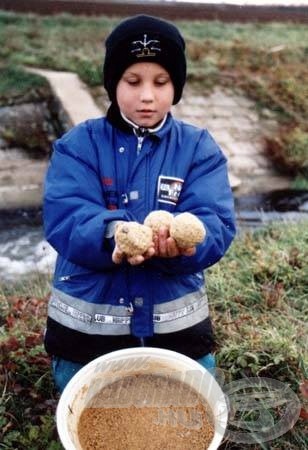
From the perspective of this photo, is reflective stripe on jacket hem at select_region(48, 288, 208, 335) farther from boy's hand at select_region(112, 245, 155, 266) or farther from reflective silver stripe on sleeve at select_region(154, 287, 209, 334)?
boy's hand at select_region(112, 245, 155, 266)

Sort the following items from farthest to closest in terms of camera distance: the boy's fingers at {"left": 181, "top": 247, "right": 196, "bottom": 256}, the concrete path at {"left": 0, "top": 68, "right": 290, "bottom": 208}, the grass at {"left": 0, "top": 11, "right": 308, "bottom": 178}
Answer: the grass at {"left": 0, "top": 11, "right": 308, "bottom": 178} < the concrete path at {"left": 0, "top": 68, "right": 290, "bottom": 208} < the boy's fingers at {"left": 181, "top": 247, "right": 196, "bottom": 256}

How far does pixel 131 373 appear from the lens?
83.5 inches

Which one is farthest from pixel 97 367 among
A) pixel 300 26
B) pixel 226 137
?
pixel 300 26

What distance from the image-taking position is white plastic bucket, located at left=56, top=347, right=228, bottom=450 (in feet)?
6.22

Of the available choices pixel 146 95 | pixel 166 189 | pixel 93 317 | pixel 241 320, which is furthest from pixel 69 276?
pixel 241 320

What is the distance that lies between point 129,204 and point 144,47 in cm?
61

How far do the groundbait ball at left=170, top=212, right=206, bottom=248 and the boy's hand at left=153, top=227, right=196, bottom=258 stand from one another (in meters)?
0.03

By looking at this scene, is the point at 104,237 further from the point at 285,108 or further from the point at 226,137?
the point at 285,108

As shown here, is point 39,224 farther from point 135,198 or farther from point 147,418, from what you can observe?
point 147,418

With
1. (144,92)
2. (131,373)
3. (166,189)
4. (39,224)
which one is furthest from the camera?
(39,224)

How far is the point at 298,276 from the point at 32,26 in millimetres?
9663

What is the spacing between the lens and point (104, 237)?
6.87ft

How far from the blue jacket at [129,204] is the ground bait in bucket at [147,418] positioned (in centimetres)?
29

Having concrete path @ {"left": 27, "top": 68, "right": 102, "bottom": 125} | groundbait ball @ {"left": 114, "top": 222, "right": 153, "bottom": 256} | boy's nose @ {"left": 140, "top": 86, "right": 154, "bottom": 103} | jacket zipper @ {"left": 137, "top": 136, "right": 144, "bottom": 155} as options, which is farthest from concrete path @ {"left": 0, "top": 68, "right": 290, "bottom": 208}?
groundbait ball @ {"left": 114, "top": 222, "right": 153, "bottom": 256}
